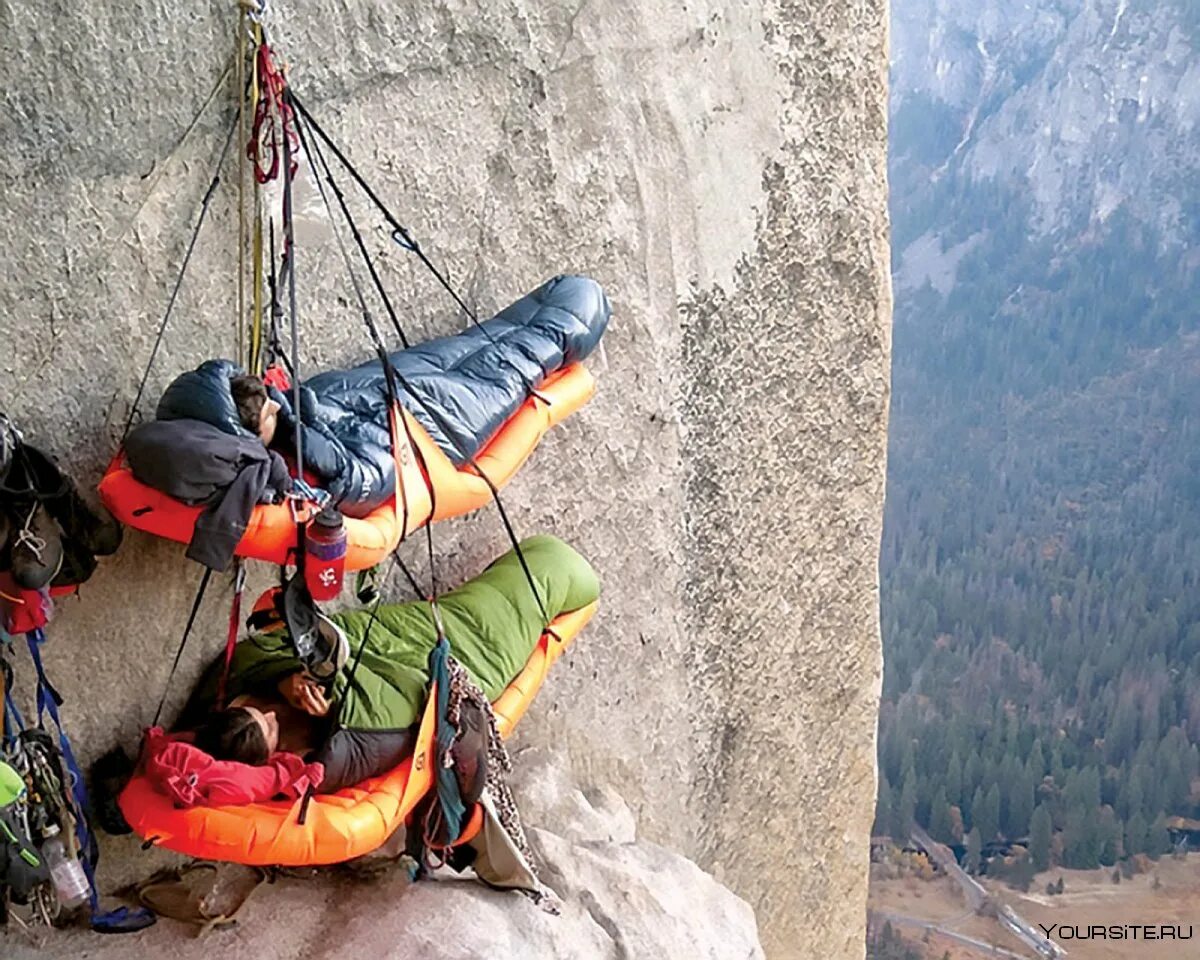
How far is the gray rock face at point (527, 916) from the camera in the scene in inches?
96.0

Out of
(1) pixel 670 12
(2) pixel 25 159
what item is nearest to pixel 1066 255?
(1) pixel 670 12

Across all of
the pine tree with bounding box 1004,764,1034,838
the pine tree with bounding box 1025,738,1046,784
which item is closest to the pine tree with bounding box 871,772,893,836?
the pine tree with bounding box 1004,764,1034,838

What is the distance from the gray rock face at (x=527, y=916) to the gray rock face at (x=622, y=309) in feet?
0.72

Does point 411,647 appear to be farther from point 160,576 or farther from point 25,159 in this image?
point 25,159

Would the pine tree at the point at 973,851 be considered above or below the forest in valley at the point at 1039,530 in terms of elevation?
below

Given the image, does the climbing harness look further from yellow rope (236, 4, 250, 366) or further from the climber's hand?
yellow rope (236, 4, 250, 366)

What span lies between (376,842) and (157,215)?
3.49 ft

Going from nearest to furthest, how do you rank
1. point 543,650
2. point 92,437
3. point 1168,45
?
point 92,437 → point 543,650 → point 1168,45

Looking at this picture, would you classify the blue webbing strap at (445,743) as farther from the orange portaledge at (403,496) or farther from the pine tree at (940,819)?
the pine tree at (940,819)

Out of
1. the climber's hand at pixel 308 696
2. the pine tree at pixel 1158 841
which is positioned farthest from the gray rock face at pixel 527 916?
the pine tree at pixel 1158 841

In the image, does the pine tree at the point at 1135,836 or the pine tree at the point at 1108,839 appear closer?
the pine tree at the point at 1108,839

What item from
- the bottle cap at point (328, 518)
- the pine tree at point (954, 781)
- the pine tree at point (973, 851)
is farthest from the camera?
the pine tree at point (954, 781)

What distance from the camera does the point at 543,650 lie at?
2926 millimetres

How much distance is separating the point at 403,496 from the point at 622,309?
111cm
